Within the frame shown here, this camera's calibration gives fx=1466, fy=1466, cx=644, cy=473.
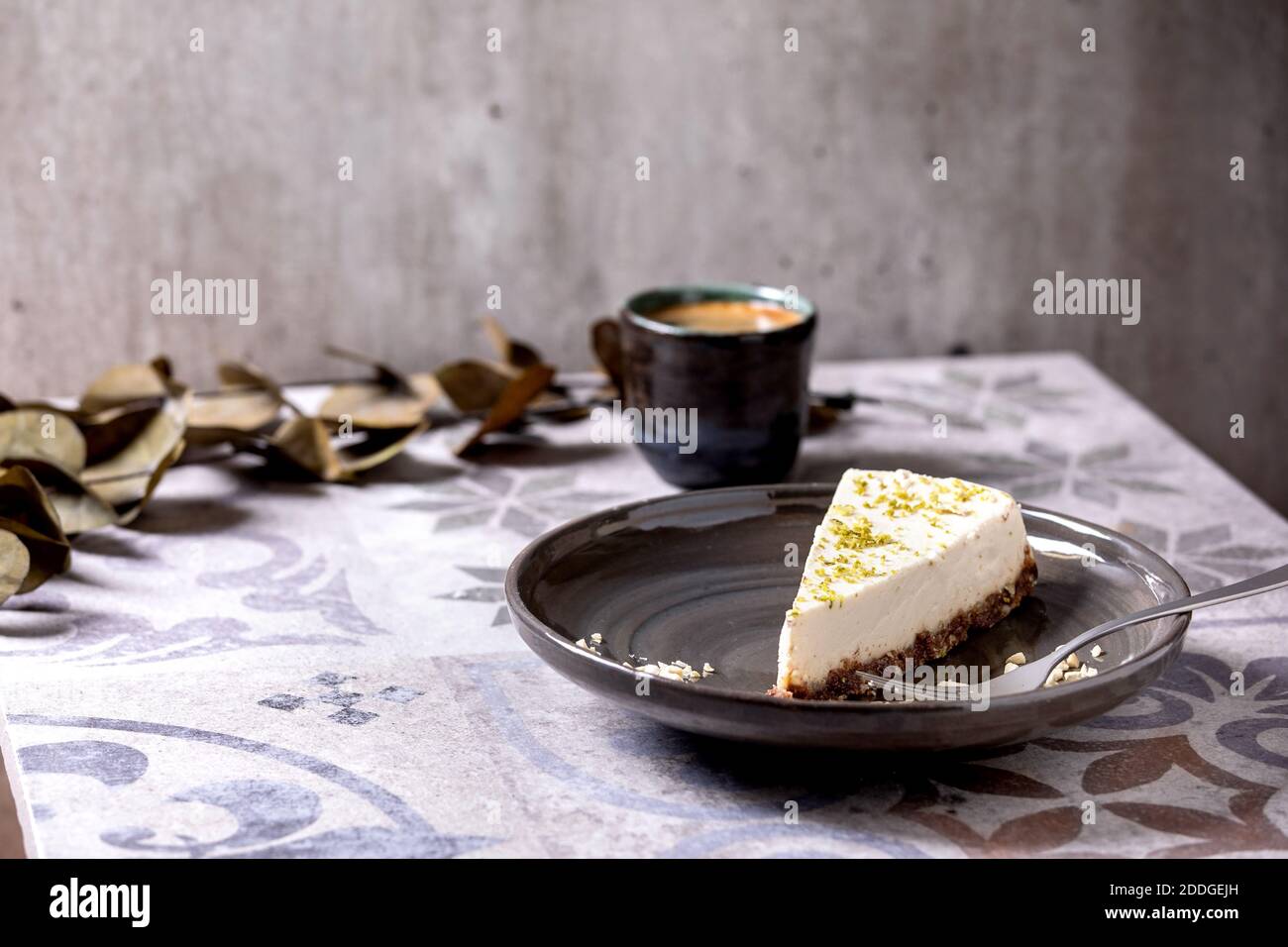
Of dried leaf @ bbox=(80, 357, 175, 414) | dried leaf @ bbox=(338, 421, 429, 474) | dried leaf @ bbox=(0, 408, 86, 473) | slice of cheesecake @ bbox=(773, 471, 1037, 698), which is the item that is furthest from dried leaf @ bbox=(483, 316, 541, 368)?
slice of cheesecake @ bbox=(773, 471, 1037, 698)

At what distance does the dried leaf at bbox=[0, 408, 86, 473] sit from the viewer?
1.03 meters

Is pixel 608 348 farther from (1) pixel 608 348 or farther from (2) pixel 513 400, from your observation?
(2) pixel 513 400

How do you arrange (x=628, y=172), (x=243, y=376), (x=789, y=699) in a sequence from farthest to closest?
1. (x=628, y=172)
2. (x=243, y=376)
3. (x=789, y=699)

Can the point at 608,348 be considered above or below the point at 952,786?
above

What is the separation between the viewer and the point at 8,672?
2.64 feet

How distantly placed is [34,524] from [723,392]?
0.48 meters

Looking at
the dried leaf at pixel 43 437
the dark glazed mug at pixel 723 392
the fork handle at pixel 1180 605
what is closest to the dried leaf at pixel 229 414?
the dried leaf at pixel 43 437

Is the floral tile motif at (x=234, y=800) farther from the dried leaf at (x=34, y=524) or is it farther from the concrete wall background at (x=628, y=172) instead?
the concrete wall background at (x=628, y=172)

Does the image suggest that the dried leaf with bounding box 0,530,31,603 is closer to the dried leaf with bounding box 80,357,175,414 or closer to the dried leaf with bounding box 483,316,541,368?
the dried leaf with bounding box 80,357,175,414

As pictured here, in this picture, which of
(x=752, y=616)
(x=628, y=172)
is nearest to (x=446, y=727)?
(x=752, y=616)

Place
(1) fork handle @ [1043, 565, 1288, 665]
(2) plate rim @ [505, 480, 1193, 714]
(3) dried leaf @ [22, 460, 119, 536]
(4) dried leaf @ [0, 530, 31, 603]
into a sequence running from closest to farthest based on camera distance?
(2) plate rim @ [505, 480, 1193, 714], (1) fork handle @ [1043, 565, 1288, 665], (4) dried leaf @ [0, 530, 31, 603], (3) dried leaf @ [22, 460, 119, 536]

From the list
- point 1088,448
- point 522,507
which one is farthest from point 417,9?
point 1088,448

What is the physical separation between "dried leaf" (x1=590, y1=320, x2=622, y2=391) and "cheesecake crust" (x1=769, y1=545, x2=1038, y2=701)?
507 millimetres

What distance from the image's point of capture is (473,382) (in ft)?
4.17
